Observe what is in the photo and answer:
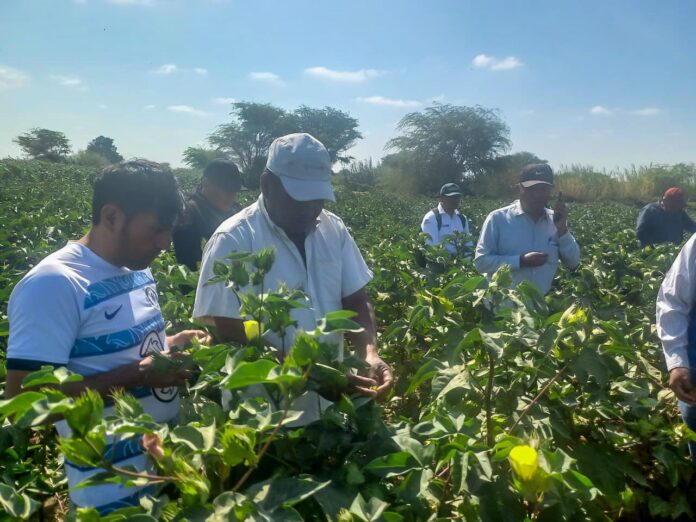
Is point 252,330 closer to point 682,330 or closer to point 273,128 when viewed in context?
point 682,330

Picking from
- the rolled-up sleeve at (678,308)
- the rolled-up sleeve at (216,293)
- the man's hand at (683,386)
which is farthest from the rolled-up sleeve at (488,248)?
the rolled-up sleeve at (216,293)

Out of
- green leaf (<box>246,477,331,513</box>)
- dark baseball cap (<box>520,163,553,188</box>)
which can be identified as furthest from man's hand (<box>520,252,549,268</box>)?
green leaf (<box>246,477,331,513</box>)

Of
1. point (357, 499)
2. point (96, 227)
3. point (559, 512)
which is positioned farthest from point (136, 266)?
point (559, 512)

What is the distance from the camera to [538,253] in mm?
3359

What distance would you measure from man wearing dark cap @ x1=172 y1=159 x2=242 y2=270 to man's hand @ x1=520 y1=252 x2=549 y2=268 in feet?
6.45

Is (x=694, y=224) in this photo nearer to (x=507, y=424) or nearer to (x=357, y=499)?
(x=507, y=424)

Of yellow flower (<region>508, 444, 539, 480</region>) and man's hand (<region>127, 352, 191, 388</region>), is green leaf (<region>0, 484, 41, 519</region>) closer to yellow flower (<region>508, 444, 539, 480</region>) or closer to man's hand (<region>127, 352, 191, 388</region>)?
man's hand (<region>127, 352, 191, 388</region>)

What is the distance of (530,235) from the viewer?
3.55 m

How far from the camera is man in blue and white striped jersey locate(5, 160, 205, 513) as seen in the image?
132cm

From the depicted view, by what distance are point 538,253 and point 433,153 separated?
134ft

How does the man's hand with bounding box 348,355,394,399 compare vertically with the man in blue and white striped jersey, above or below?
below

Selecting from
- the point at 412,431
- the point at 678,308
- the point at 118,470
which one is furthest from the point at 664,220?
the point at 118,470

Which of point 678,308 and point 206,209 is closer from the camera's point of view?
point 678,308

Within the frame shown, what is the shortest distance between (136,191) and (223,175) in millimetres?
2408
